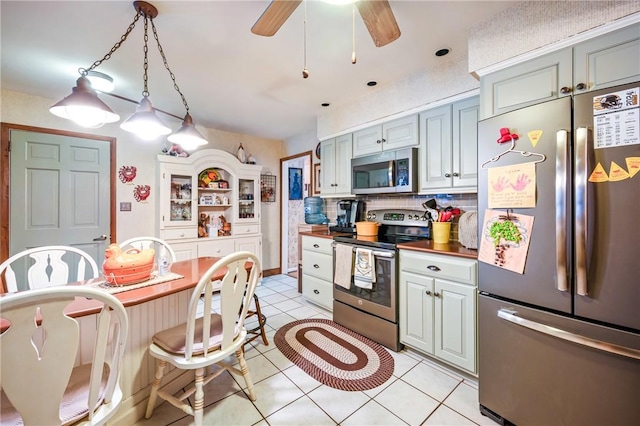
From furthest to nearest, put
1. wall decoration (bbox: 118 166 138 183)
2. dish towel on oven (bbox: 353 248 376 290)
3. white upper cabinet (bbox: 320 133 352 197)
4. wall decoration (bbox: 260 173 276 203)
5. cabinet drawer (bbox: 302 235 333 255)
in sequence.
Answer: wall decoration (bbox: 260 173 276 203), wall decoration (bbox: 118 166 138 183), white upper cabinet (bbox: 320 133 352 197), cabinet drawer (bbox: 302 235 333 255), dish towel on oven (bbox: 353 248 376 290)

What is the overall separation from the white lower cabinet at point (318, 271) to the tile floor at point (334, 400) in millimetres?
975

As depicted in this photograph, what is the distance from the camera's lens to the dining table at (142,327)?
4.37 feet

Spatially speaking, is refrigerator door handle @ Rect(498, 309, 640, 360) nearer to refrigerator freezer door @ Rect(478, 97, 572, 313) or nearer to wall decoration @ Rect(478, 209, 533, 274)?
refrigerator freezer door @ Rect(478, 97, 572, 313)

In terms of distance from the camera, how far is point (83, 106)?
4.43 feet

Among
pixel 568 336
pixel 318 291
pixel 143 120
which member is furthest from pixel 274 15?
pixel 318 291

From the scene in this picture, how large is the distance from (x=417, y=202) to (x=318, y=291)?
1521mm

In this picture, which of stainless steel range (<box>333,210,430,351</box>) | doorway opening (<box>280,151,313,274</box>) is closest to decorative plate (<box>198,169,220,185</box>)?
Result: doorway opening (<box>280,151,313,274</box>)

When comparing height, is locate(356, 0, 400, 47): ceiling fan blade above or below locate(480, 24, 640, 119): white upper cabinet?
above

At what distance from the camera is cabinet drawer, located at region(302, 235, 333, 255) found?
2.98 meters

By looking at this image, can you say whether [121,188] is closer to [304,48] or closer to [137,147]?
[137,147]

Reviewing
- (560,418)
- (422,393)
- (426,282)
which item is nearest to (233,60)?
(426,282)

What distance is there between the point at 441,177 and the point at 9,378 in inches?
104

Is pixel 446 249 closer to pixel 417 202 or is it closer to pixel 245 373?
pixel 417 202

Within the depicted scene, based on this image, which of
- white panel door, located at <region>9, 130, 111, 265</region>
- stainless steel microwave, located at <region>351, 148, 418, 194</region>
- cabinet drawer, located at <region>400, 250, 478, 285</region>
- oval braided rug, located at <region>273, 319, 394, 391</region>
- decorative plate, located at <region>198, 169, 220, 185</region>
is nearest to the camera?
cabinet drawer, located at <region>400, 250, 478, 285</region>
